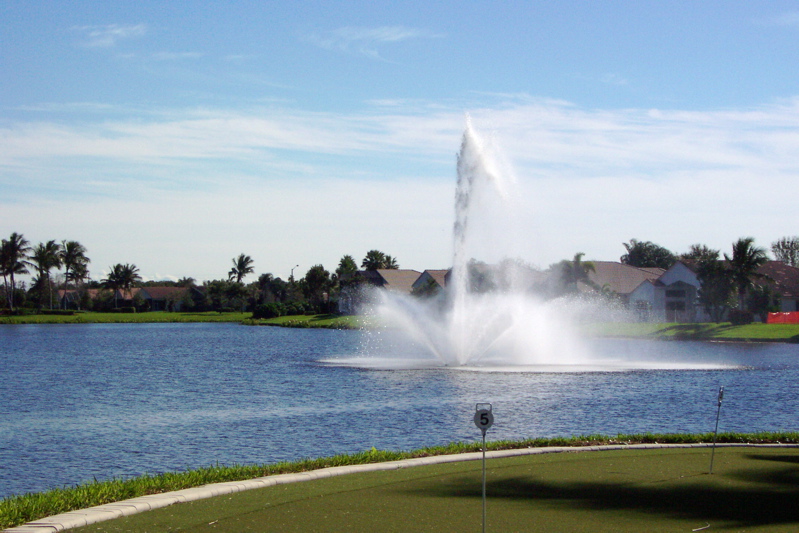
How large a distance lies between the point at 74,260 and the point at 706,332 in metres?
117

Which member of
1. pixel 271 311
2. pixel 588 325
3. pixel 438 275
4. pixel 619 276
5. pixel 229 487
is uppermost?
pixel 438 275

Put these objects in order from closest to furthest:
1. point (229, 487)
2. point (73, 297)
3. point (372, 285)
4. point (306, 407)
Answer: point (229, 487) < point (306, 407) < point (372, 285) < point (73, 297)

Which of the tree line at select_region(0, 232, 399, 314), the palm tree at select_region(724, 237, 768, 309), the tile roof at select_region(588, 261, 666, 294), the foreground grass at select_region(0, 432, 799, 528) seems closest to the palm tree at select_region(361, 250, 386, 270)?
the tree line at select_region(0, 232, 399, 314)

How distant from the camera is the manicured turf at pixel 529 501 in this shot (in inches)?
471

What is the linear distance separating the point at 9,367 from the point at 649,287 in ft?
261

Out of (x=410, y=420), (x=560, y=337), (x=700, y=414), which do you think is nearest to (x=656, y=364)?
(x=560, y=337)

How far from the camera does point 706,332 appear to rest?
83125mm

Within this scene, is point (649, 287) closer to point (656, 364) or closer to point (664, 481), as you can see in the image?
point (656, 364)

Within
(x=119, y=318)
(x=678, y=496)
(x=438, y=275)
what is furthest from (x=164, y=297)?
(x=678, y=496)

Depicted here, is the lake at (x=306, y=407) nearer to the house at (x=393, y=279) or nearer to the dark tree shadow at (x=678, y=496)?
the dark tree shadow at (x=678, y=496)

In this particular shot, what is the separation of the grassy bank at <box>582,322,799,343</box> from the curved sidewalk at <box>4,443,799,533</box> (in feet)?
207

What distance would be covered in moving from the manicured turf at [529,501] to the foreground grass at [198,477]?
1232mm

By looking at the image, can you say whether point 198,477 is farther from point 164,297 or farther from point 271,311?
point 164,297

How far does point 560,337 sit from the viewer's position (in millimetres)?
67938
